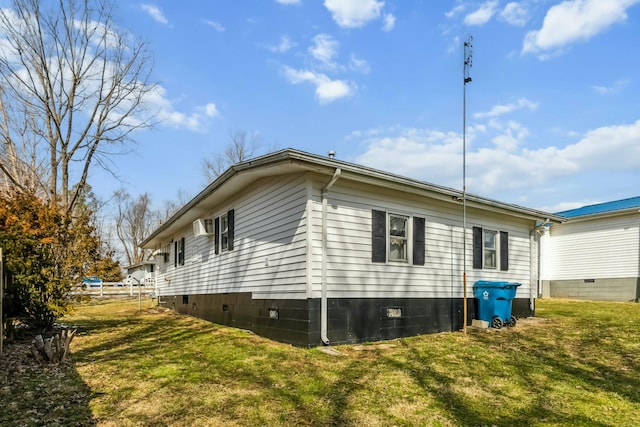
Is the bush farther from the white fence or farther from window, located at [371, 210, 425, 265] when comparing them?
the white fence

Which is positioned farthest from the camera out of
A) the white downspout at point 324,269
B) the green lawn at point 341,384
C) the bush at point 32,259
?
the bush at point 32,259

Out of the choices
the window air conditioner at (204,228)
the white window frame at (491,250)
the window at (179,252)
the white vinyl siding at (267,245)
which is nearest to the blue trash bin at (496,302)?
the white window frame at (491,250)

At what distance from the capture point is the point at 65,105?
503 inches

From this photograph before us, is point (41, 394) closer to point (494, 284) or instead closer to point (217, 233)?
point (217, 233)

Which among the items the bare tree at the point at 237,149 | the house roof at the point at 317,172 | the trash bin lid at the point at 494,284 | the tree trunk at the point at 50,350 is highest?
the bare tree at the point at 237,149

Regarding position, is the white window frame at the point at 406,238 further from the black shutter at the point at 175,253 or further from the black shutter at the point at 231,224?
the black shutter at the point at 175,253

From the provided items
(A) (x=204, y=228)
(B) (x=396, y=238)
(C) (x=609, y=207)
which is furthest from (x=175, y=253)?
(C) (x=609, y=207)

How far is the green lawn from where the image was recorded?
13.5 ft

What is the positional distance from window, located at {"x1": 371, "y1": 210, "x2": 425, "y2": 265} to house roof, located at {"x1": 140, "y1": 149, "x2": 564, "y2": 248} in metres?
0.63

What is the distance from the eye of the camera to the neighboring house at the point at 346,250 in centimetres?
717

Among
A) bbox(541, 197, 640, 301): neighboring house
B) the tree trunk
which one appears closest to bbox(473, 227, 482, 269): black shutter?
the tree trunk

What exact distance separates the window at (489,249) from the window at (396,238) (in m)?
2.52

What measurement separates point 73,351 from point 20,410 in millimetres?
3160

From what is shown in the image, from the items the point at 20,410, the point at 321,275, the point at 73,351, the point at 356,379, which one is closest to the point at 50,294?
the point at 73,351
